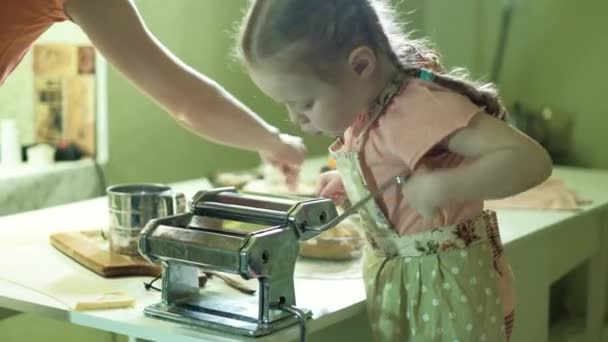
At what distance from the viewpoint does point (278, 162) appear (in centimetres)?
149

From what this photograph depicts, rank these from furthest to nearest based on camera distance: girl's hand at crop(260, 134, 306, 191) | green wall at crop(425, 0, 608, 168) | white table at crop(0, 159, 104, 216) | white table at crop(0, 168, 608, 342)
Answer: green wall at crop(425, 0, 608, 168) < white table at crop(0, 159, 104, 216) < girl's hand at crop(260, 134, 306, 191) < white table at crop(0, 168, 608, 342)

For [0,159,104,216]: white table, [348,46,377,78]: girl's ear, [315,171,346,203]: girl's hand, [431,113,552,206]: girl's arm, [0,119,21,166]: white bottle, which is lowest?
[0,159,104,216]: white table

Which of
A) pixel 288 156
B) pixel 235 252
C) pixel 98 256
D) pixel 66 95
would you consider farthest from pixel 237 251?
pixel 66 95

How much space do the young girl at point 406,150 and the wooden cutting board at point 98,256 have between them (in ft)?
1.05

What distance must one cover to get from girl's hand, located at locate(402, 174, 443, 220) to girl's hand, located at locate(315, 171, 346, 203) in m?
0.26

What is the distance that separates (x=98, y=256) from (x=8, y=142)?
1018 millimetres

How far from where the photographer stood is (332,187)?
128 centimetres

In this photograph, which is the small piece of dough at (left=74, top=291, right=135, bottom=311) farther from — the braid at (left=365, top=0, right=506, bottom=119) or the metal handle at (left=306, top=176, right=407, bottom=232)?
the braid at (left=365, top=0, right=506, bottom=119)

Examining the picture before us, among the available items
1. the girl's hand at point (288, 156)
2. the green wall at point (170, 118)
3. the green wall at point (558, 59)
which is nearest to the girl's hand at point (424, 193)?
the girl's hand at point (288, 156)

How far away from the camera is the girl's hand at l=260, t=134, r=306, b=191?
4.82 ft

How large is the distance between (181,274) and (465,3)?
1959mm

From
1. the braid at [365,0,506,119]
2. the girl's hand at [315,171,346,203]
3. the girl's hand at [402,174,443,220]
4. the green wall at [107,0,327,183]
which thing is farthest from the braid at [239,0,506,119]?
the green wall at [107,0,327,183]

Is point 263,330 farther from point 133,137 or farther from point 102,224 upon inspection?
point 133,137

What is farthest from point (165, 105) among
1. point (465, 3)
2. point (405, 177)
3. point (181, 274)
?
point (465, 3)
